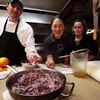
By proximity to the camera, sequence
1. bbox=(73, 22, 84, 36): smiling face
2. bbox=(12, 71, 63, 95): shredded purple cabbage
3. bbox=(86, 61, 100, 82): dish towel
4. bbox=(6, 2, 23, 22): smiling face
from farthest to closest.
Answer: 1. bbox=(73, 22, 84, 36): smiling face
2. bbox=(6, 2, 23, 22): smiling face
3. bbox=(86, 61, 100, 82): dish towel
4. bbox=(12, 71, 63, 95): shredded purple cabbage

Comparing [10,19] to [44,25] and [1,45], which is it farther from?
[44,25]

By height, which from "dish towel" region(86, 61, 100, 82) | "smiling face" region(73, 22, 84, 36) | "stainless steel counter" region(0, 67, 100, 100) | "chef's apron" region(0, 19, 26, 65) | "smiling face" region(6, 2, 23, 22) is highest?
"smiling face" region(6, 2, 23, 22)

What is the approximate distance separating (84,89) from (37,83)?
11.8 inches

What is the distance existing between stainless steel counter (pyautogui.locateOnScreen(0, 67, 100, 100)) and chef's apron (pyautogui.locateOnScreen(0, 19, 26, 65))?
57 centimetres

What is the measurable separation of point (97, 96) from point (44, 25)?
1.79 metres

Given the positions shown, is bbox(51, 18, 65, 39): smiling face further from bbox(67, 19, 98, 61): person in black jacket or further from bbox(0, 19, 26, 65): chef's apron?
bbox(0, 19, 26, 65): chef's apron

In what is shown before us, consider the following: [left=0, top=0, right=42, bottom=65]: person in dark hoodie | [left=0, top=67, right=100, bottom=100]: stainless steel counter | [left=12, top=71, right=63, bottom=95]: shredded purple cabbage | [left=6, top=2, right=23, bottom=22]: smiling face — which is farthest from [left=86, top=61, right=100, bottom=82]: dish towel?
[left=6, top=2, right=23, bottom=22]: smiling face

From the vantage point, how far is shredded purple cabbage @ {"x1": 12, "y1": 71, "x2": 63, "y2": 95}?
481 millimetres

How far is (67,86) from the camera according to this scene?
26.0 inches

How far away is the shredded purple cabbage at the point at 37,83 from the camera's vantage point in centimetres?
48

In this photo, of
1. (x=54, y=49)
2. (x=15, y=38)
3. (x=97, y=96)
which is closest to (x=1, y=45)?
(x=15, y=38)

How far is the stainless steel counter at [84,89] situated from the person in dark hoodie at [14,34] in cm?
57

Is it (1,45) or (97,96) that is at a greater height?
(1,45)

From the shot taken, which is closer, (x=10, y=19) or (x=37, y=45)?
(x=10, y=19)
